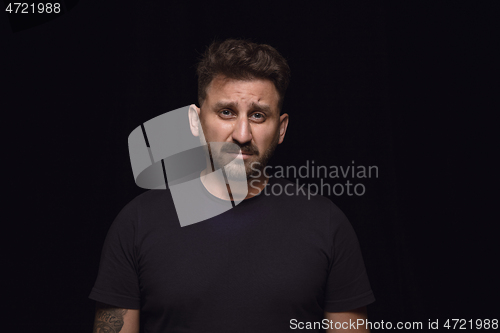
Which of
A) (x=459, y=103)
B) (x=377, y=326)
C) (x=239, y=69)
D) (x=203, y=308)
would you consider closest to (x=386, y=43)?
(x=459, y=103)

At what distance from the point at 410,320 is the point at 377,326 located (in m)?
0.14

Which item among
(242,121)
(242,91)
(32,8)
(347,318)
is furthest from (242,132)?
(32,8)

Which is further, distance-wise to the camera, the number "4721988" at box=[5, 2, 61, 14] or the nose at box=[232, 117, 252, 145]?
the number "4721988" at box=[5, 2, 61, 14]

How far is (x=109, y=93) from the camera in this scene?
199 cm

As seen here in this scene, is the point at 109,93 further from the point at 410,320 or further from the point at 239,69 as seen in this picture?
the point at 410,320

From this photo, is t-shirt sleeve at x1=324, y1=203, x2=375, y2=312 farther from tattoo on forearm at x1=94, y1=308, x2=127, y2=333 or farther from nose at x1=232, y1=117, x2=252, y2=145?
tattoo on forearm at x1=94, y1=308, x2=127, y2=333

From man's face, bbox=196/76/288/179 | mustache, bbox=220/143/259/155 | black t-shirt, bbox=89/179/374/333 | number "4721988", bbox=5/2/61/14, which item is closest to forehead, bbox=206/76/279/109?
man's face, bbox=196/76/288/179

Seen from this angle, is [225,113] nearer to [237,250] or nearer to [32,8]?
[237,250]

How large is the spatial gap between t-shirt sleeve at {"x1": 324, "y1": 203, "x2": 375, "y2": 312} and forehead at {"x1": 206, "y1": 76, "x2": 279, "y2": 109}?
0.49 m

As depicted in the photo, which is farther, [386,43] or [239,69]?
[386,43]

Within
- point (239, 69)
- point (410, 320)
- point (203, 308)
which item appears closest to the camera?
point (203, 308)

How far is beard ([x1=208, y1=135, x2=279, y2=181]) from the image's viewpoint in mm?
1529

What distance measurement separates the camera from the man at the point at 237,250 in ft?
4.72

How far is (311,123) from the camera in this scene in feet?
6.74
